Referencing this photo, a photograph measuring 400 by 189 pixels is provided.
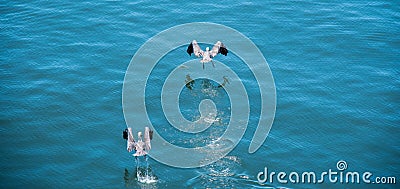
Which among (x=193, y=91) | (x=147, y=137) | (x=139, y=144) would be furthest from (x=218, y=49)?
(x=139, y=144)

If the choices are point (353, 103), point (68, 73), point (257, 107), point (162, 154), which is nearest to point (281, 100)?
point (257, 107)

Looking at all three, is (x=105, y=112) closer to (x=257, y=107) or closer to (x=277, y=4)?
(x=257, y=107)

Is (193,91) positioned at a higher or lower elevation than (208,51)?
lower

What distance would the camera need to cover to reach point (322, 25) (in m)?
72.7

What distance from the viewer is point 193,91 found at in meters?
62.8

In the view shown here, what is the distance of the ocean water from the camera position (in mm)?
53312

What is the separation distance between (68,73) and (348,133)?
95.7 feet

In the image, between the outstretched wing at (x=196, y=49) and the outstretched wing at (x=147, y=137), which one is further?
the outstretched wing at (x=196, y=49)

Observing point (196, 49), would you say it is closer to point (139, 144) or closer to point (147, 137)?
point (147, 137)

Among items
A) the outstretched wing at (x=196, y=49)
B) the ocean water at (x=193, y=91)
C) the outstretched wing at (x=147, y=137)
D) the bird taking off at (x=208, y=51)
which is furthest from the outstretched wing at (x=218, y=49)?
the outstretched wing at (x=147, y=137)

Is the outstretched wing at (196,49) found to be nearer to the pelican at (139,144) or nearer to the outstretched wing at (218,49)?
the outstretched wing at (218,49)

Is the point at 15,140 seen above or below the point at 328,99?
below

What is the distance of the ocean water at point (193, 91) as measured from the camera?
175ft

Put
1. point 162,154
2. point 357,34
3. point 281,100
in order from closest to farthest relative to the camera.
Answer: point 162,154 → point 281,100 → point 357,34
